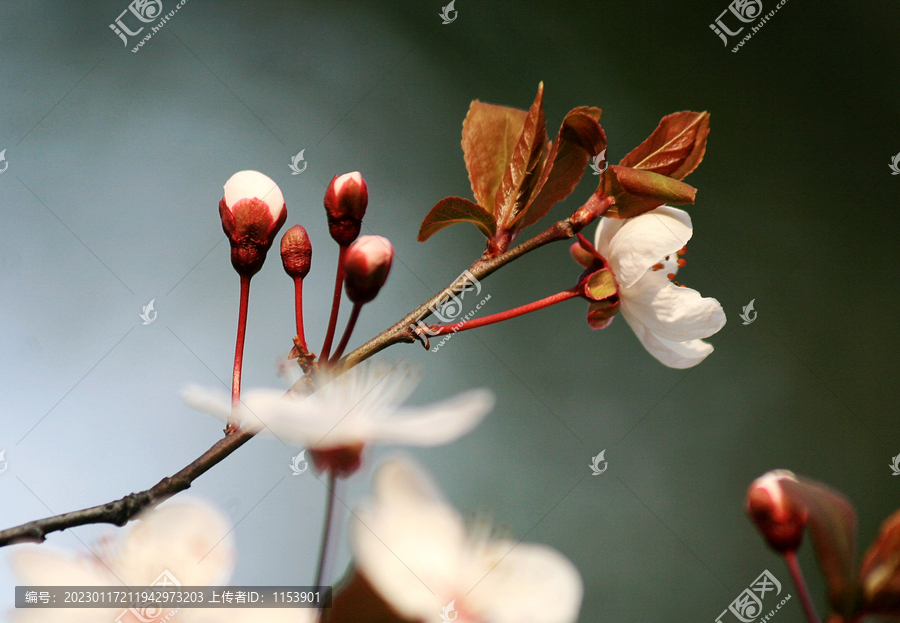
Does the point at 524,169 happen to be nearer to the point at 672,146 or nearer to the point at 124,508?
the point at 672,146

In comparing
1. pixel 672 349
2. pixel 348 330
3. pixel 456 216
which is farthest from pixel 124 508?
pixel 672 349

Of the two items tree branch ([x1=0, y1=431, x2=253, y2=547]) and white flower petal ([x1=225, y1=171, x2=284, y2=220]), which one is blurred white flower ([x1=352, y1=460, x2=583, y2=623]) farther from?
white flower petal ([x1=225, y1=171, x2=284, y2=220])

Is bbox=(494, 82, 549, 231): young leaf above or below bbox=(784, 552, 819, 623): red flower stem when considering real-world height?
above

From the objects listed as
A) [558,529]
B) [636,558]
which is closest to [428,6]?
[558,529]

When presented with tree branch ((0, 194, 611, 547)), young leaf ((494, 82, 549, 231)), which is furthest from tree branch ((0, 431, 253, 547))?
young leaf ((494, 82, 549, 231))

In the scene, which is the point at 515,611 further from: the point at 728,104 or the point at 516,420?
the point at 728,104

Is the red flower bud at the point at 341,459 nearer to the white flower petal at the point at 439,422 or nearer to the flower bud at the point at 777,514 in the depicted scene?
the white flower petal at the point at 439,422
